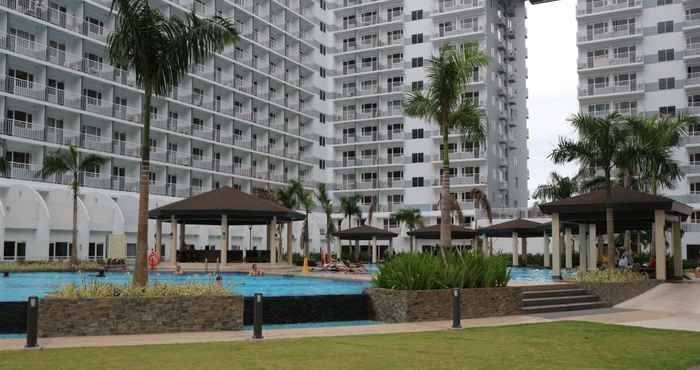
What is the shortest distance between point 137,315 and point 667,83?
68130 millimetres

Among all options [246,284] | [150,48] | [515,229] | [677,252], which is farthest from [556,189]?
[150,48]

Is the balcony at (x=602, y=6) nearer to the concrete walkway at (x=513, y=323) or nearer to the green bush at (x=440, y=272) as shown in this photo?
the concrete walkway at (x=513, y=323)

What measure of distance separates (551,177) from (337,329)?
48425 mm

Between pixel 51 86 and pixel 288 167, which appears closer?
pixel 51 86

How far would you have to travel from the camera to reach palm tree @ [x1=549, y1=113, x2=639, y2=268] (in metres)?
26.6

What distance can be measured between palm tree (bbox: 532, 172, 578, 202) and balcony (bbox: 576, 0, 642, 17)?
24.4 m

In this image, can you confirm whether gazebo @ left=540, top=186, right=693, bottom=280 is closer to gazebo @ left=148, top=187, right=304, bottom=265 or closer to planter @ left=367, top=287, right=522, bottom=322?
planter @ left=367, top=287, right=522, bottom=322

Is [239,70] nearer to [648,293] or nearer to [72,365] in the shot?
[648,293]

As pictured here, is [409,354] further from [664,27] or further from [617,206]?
[664,27]

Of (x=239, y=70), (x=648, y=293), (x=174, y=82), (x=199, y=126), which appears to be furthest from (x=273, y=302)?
(x=239, y=70)

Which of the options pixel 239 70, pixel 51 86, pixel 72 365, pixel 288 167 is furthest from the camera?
pixel 288 167

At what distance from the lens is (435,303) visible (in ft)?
58.5

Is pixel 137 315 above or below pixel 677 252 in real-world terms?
below

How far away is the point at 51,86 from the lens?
55.8 m
